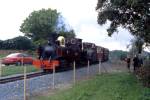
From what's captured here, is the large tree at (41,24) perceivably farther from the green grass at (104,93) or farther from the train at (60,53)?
the green grass at (104,93)

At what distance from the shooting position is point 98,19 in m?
28.1

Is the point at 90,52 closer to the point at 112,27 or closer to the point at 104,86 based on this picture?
the point at 112,27

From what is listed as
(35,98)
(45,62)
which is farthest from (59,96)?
(45,62)

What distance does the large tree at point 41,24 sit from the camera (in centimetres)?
9622

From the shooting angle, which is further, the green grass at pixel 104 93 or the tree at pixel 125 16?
the tree at pixel 125 16

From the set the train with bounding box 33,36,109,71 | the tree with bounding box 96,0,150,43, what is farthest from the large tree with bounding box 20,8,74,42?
the tree with bounding box 96,0,150,43

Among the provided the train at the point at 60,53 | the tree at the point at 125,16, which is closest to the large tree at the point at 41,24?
the train at the point at 60,53

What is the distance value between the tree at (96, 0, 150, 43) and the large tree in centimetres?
6338

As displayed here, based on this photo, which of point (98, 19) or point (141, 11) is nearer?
point (141, 11)

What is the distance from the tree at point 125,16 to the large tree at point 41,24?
208 feet

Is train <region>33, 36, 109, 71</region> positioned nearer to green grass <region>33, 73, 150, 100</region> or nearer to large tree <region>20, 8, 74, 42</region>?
green grass <region>33, 73, 150, 100</region>

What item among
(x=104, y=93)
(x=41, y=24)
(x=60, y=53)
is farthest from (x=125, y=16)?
(x=41, y=24)

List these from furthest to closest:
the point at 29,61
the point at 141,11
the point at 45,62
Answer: the point at 29,61 → the point at 45,62 → the point at 141,11

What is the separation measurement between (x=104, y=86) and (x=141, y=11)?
5.35 metres
